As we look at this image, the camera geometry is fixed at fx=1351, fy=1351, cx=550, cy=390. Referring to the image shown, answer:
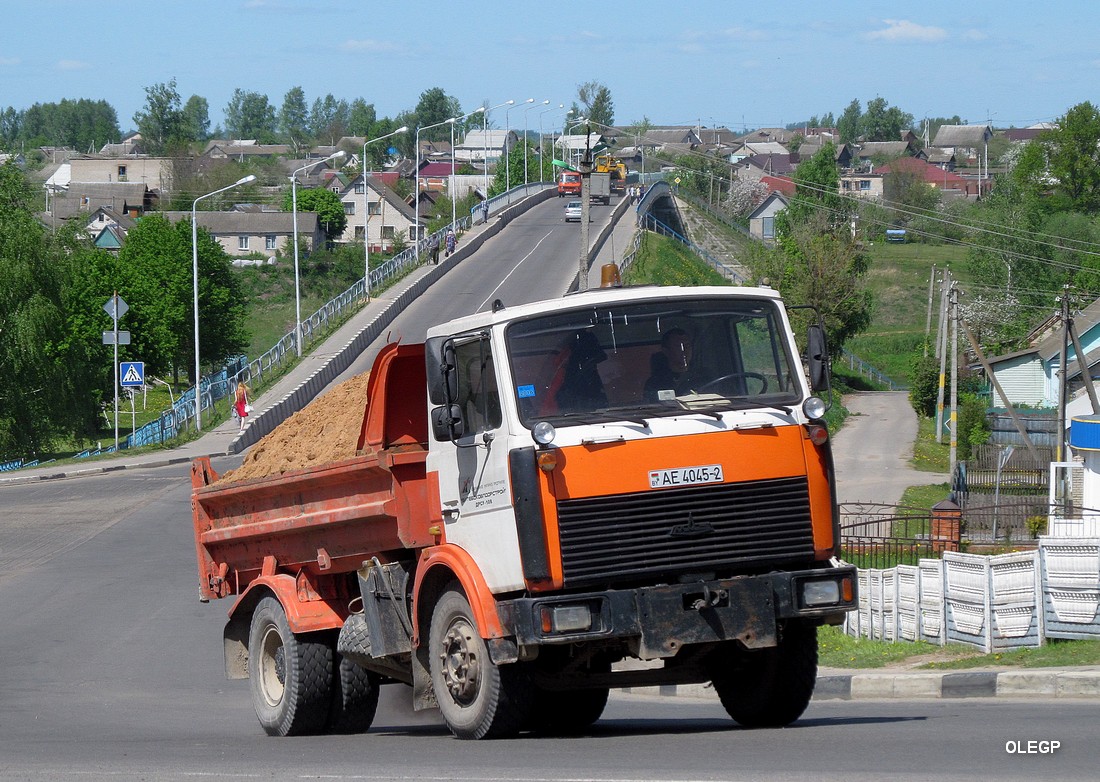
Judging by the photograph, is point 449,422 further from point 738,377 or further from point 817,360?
point 817,360

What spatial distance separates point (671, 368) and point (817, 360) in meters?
0.87

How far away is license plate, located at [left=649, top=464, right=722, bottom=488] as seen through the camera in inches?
287

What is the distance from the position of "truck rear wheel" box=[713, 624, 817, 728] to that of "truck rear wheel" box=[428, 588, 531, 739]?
1.45 meters

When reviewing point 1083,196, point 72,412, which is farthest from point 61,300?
point 1083,196

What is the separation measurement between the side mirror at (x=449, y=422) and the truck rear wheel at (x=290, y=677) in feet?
8.74

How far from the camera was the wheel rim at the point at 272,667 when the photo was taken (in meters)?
10.1

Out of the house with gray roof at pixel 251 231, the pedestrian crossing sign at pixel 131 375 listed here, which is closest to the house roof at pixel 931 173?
the house with gray roof at pixel 251 231

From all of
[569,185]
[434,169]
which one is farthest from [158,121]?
[569,185]

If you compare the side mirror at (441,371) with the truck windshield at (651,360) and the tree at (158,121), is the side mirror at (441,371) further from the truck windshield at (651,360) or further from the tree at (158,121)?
the tree at (158,121)

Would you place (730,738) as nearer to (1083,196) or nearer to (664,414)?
(664,414)

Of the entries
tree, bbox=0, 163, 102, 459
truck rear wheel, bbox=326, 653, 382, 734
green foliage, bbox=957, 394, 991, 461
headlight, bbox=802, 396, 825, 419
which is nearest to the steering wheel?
headlight, bbox=802, 396, 825, 419

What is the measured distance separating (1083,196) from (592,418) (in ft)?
385

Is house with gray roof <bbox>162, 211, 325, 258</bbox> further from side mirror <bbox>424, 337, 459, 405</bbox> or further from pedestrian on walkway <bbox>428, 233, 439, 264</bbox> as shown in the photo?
side mirror <bbox>424, 337, 459, 405</bbox>

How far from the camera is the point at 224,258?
3258 inches
